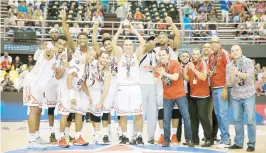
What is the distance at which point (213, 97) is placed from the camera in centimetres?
838

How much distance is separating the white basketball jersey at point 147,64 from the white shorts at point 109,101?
58cm

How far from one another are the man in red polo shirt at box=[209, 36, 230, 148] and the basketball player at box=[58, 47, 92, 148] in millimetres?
2284

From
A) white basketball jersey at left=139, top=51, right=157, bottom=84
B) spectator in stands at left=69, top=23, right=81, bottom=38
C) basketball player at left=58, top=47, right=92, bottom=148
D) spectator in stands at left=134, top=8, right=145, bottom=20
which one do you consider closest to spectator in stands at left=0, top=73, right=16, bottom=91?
spectator in stands at left=69, top=23, right=81, bottom=38

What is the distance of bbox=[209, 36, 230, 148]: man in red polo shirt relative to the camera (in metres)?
8.16

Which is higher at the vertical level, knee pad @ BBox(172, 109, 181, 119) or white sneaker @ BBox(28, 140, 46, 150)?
knee pad @ BBox(172, 109, 181, 119)

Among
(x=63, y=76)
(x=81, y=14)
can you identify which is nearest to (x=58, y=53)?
(x=63, y=76)

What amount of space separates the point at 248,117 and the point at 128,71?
7.31ft

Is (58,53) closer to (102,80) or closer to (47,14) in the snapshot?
(102,80)

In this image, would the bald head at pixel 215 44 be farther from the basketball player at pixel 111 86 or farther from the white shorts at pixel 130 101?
the basketball player at pixel 111 86

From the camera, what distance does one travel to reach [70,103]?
7820mm

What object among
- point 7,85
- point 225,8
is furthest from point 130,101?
point 225,8

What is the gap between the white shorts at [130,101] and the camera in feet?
26.1

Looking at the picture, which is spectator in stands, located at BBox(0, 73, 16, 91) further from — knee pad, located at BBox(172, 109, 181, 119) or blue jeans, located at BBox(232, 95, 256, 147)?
blue jeans, located at BBox(232, 95, 256, 147)

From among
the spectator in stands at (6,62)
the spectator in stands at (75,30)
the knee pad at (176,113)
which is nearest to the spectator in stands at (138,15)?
the spectator in stands at (75,30)
